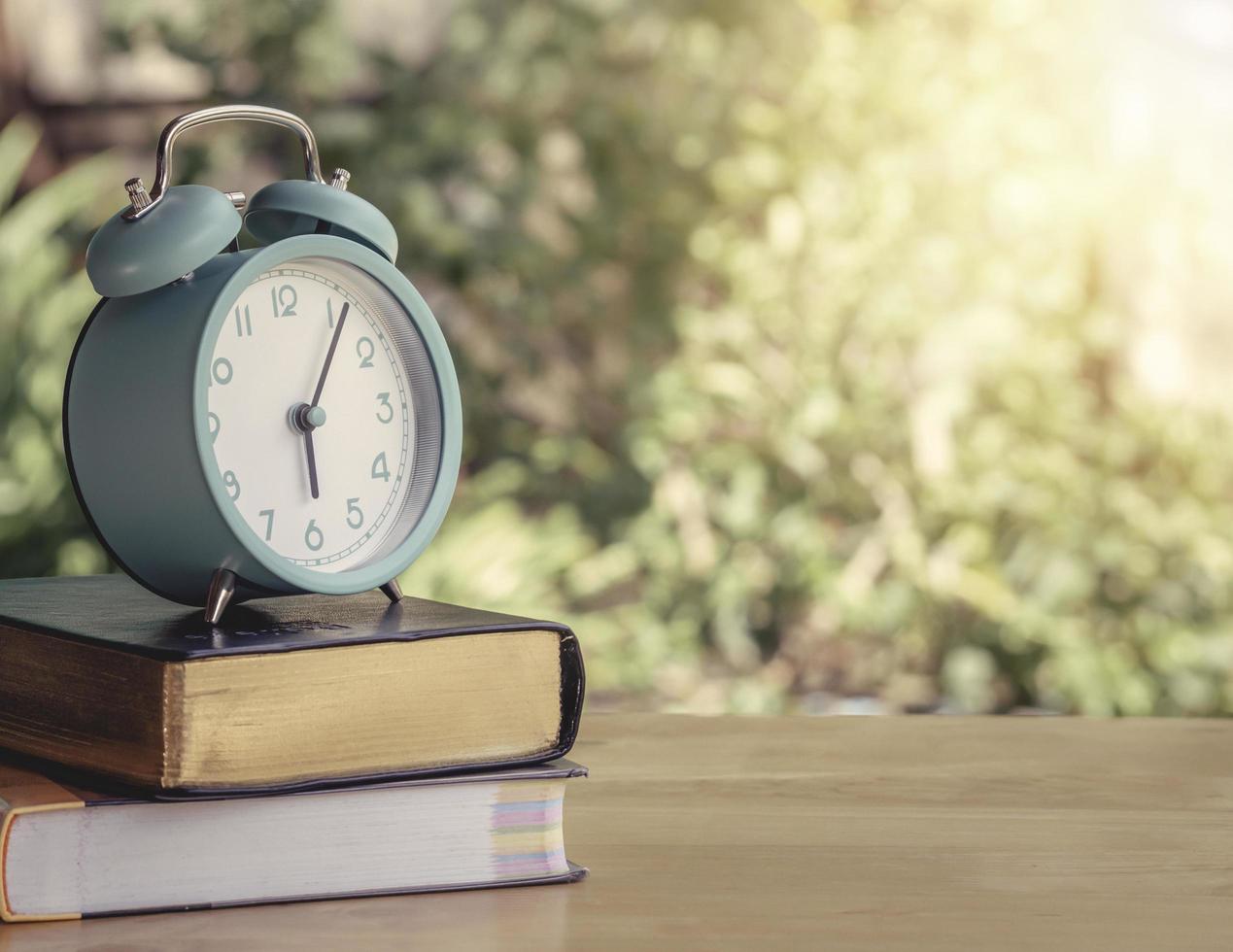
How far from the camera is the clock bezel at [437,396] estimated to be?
0.57m

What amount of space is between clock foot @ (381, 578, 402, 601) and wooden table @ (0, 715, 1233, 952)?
129 millimetres

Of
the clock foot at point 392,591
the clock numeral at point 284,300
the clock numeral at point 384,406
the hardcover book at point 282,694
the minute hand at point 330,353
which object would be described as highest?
the clock numeral at point 284,300

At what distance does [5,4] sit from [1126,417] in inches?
80.0

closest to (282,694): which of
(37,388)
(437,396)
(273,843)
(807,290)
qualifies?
(273,843)

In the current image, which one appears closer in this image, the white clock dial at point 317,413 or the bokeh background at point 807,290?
the white clock dial at point 317,413

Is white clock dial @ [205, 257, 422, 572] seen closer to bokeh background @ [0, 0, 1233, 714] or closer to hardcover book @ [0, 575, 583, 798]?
hardcover book @ [0, 575, 583, 798]

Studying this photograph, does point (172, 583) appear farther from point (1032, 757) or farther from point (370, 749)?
point (1032, 757)

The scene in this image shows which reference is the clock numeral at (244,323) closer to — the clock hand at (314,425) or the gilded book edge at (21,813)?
the clock hand at (314,425)

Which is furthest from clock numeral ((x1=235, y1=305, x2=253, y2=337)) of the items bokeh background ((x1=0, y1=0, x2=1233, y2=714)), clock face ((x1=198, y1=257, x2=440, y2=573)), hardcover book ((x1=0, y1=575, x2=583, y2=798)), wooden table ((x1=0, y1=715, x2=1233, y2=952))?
bokeh background ((x1=0, y1=0, x2=1233, y2=714))

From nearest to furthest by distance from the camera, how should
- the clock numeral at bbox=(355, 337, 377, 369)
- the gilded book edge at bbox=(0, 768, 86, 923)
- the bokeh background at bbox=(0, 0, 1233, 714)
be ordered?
the gilded book edge at bbox=(0, 768, 86, 923) → the clock numeral at bbox=(355, 337, 377, 369) → the bokeh background at bbox=(0, 0, 1233, 714)

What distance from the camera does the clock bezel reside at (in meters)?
0.57

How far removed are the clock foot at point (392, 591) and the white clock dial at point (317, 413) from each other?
0.09 feet

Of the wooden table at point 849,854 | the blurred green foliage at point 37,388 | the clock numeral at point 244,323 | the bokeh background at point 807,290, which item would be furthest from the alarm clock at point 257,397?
the bokeh background at point 807,290

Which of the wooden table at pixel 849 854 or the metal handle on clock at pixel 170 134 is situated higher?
the metal handle on clock at pixel 170 134
